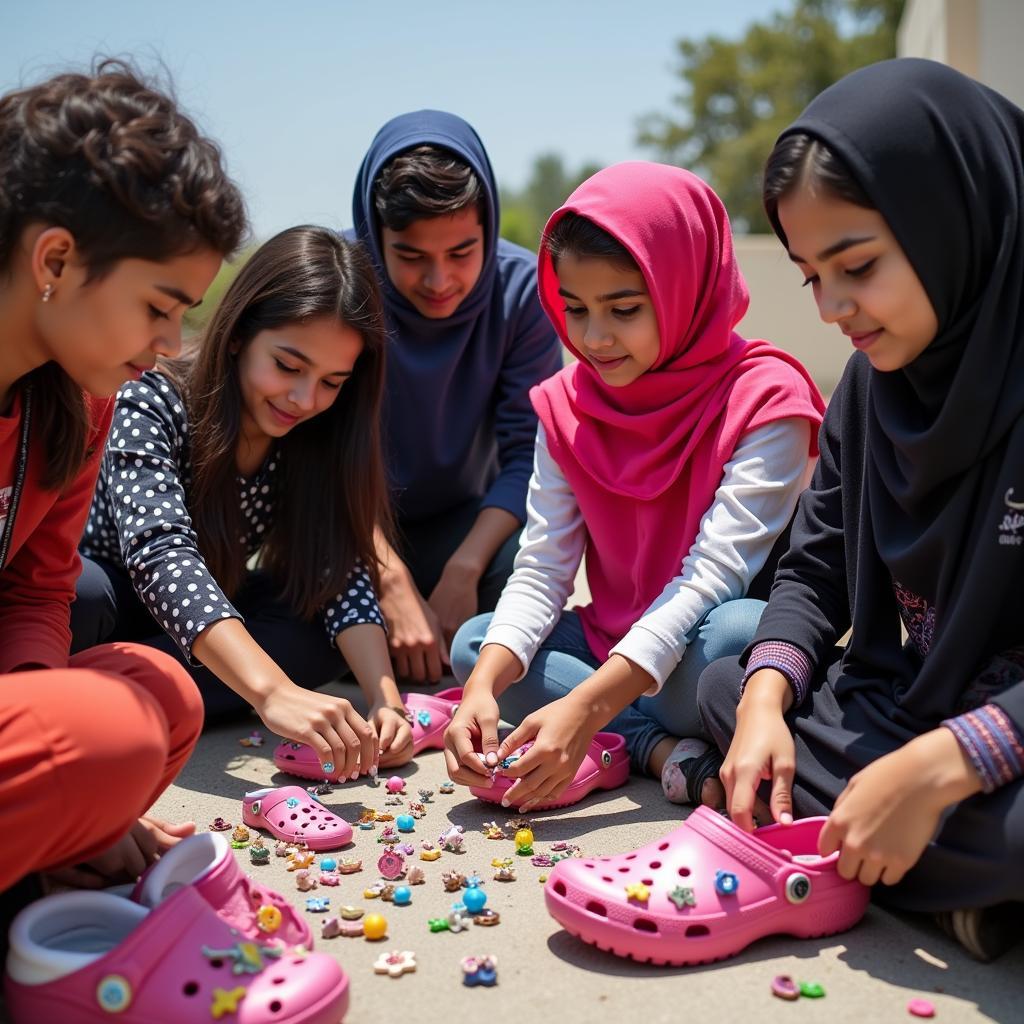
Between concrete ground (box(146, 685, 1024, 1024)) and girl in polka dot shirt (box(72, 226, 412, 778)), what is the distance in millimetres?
562

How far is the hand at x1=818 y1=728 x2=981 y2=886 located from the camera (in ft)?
5.71

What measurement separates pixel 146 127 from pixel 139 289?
0.25 metres

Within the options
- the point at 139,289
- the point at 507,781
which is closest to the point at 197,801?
the point at 507,781

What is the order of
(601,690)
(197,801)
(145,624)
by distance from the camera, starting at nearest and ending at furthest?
(601,690) < (197,801) < (145,624)

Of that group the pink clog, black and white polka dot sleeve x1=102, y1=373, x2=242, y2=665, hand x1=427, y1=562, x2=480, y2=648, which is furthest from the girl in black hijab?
hand x1=427, y1=562, x2=480, y2=648

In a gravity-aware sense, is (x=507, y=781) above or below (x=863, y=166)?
below

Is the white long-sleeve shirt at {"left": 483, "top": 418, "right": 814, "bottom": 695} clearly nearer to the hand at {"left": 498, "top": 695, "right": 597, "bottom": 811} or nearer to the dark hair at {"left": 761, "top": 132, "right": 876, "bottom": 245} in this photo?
the hand at {"left": 498, "top": 695, "right": 597, "bottom": 811}

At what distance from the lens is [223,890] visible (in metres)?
1.72

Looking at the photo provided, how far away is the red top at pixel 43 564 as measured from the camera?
83.4 inches

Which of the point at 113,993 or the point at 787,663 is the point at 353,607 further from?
the point at 113,993

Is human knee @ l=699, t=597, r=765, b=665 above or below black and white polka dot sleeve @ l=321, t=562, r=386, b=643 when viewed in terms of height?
above

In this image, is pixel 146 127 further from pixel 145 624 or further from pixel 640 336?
pixel 145 624

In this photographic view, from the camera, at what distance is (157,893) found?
5.64ft

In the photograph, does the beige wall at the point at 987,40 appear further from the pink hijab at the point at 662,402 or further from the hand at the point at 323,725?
the hand at the point at 323,725
